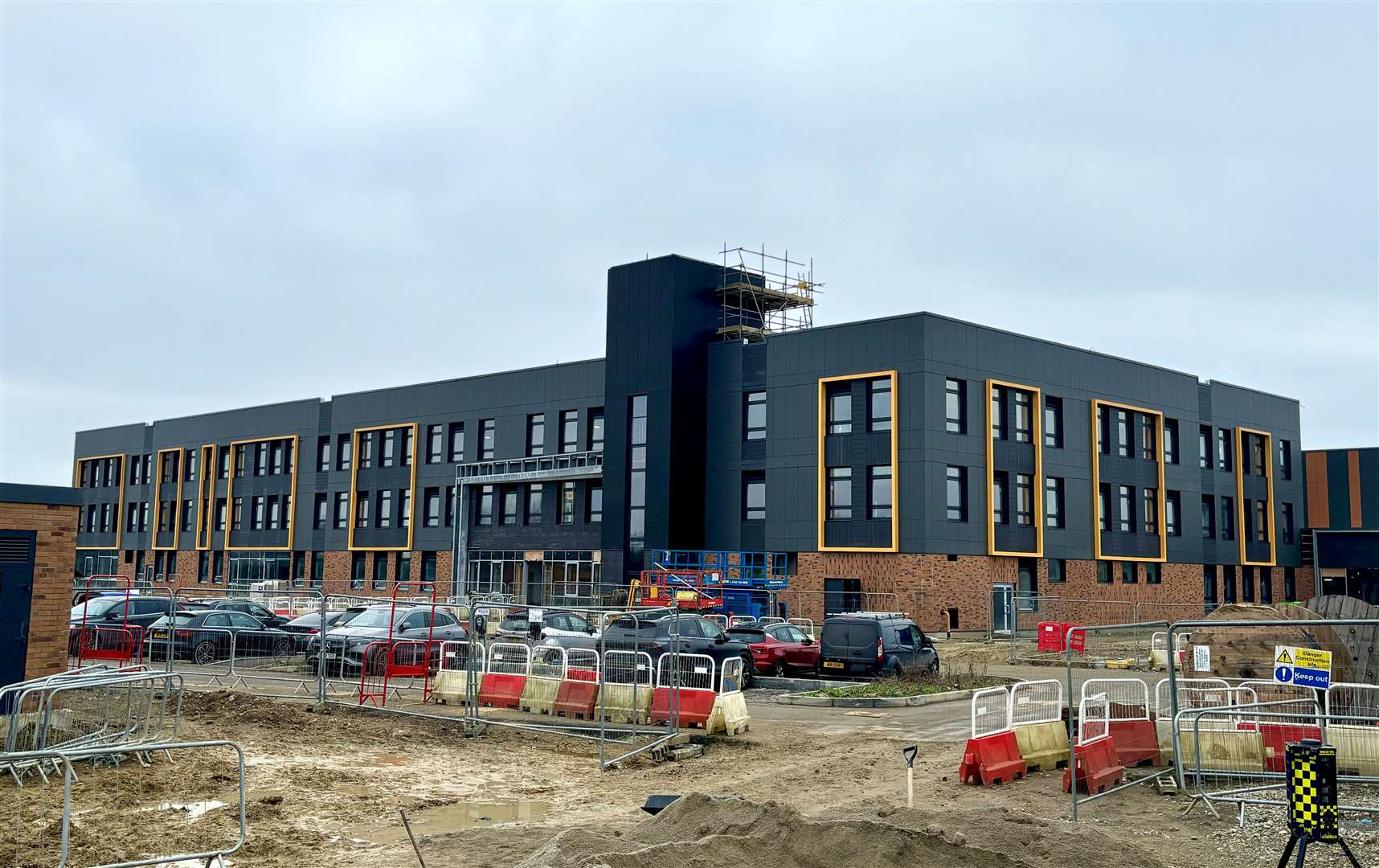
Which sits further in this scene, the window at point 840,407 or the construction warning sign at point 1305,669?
the window at point 840,407

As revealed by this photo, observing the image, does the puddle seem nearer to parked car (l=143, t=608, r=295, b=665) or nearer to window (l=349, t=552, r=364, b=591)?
parked car (l=143, t=608, r=295, b=665)

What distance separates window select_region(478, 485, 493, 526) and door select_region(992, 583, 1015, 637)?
25.2 meters

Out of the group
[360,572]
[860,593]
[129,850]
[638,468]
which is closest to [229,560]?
[360,572]

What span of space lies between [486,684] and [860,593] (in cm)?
2535

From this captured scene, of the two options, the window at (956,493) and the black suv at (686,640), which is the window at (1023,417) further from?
the black suv at (686,640)

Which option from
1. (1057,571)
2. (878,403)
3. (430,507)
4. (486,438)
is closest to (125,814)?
(878,403)

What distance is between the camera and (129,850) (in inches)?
398

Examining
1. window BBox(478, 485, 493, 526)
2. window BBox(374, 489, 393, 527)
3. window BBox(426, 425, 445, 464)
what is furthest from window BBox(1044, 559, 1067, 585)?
window BBox(374, 489, 393, 527)

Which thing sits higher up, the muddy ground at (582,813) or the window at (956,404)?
the window at (956,404)

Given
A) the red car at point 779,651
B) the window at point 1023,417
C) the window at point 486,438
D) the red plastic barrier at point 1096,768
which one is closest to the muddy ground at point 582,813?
the red plastic barrier at point 1096,768

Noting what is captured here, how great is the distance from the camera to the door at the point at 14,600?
15.4m

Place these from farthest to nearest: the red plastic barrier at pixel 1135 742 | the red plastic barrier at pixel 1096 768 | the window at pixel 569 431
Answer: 1. the window at pixel 569 431
2. the red plastic barrier at pixel 1135 742
3. the red plastic barrier at pixel 1096 768

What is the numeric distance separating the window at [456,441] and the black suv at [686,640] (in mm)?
36314

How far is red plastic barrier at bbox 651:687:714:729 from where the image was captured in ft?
57.8
